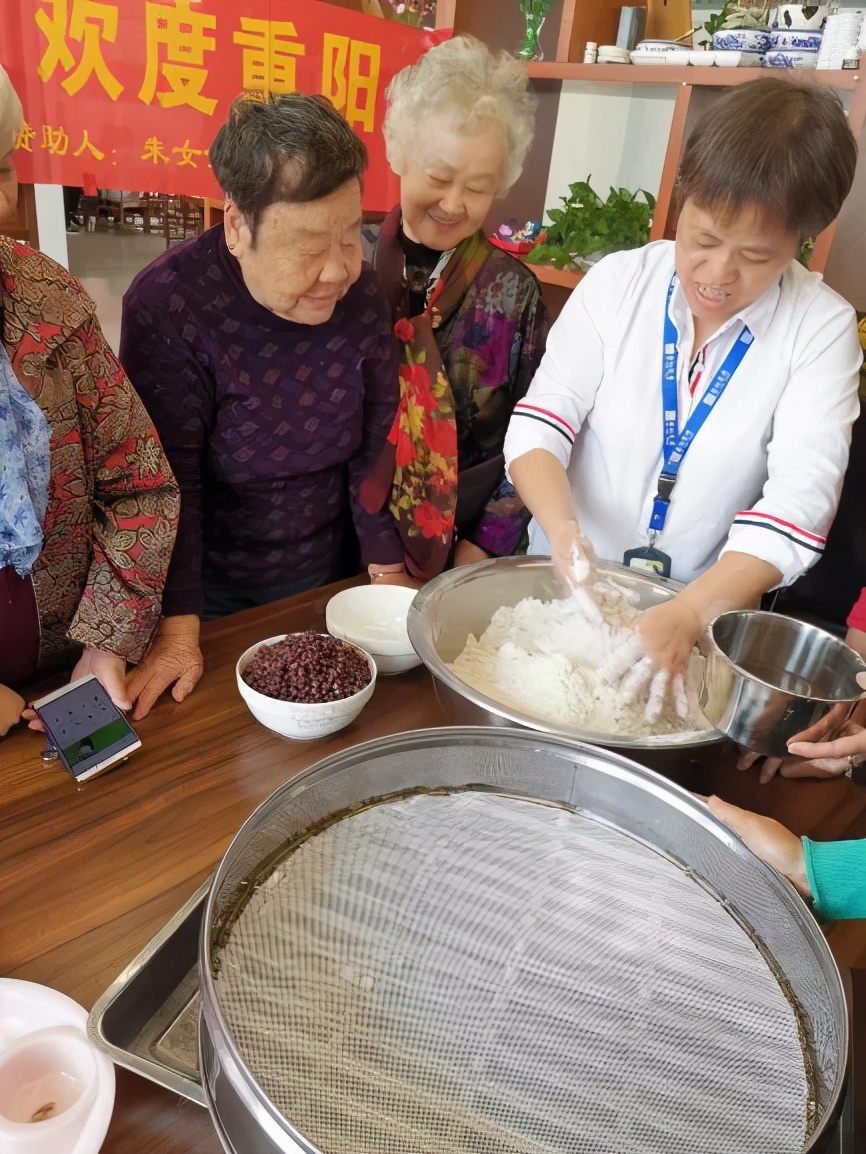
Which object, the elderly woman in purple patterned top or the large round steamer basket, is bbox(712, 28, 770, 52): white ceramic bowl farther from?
the large round steamer basket

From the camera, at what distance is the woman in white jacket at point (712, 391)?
53.2 inches

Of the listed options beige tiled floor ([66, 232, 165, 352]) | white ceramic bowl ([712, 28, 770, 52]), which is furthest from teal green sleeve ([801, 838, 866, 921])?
white ceramic bowl ([712, 28, 770, 52])

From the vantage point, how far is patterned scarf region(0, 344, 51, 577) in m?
1.21

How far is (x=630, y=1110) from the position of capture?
0.69 metres

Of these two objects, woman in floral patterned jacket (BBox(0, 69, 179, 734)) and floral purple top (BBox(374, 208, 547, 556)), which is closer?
woman in floral patterned jacket (BBox(0, 69, 179, 734))

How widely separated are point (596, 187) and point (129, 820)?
137 inches

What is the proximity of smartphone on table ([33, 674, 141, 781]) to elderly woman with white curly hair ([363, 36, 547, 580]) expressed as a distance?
921 mm

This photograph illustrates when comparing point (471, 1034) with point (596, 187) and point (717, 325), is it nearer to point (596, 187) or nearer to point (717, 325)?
point (717, 325)

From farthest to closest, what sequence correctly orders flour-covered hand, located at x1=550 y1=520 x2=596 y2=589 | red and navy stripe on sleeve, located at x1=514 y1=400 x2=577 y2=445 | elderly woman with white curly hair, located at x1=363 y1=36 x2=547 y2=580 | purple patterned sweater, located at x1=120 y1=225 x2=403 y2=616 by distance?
elderly woman with white curly hair, located at x1=363 y1=36 x2=547 y2=580 < red and navy stripe on sleeve, located at x1=514 y1=400 x2=577 y2=445 < purple patterned sweater, located at x1=120 y1=225 x2=403 y2=616 < flour-covered hand, located at x1=550 y1=520 x2=596 y2=589

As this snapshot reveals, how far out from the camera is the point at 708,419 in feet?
5.55

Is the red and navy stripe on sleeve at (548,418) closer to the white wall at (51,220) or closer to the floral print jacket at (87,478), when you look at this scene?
the floral print jacket at (87,478)

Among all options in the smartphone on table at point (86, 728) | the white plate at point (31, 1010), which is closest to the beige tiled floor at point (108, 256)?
the smartphone on table at point (86, 728)

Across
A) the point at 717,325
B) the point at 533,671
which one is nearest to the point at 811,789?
the point at 533,671

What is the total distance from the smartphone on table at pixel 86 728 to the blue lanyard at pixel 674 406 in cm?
117
